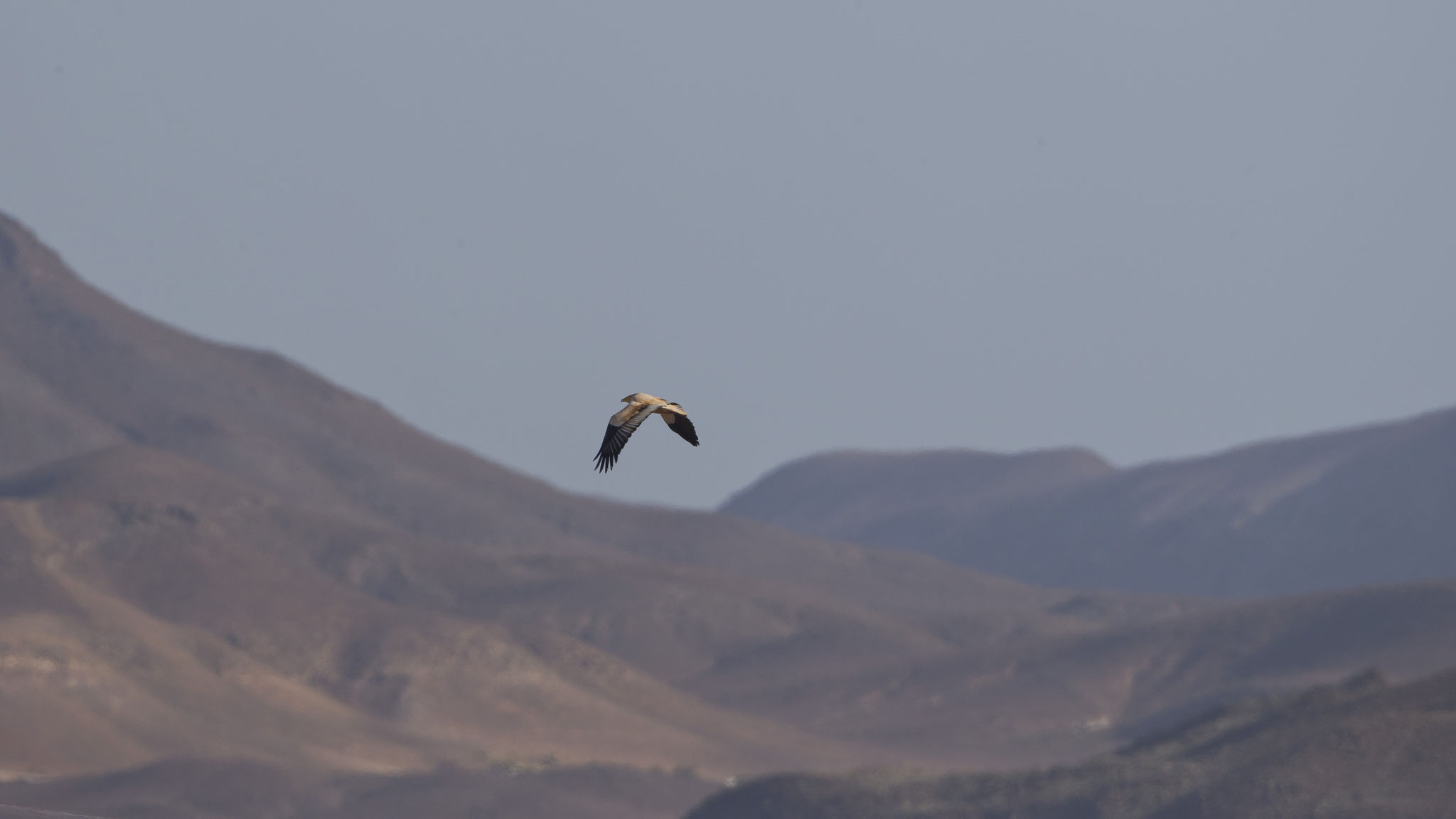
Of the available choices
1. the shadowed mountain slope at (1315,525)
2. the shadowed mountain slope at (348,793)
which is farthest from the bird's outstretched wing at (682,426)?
the shadowed mountain slope at (1315,525)

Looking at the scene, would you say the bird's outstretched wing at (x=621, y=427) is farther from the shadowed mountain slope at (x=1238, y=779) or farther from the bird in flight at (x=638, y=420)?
the shadowed mountain slope at (x=1238, y=779)

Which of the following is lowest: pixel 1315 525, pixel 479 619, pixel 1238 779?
pixel 1238 779

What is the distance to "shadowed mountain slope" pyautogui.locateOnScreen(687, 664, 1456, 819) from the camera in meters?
54.9

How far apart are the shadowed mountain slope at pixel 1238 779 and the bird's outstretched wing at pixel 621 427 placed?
37.0m

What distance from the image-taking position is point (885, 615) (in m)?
138

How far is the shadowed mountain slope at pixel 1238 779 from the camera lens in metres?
54.9

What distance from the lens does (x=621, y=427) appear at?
2108 centimetres

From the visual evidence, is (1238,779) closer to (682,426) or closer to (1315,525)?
(682,426)

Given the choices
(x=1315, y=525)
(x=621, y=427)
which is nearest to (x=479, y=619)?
(x=1315, y=525)

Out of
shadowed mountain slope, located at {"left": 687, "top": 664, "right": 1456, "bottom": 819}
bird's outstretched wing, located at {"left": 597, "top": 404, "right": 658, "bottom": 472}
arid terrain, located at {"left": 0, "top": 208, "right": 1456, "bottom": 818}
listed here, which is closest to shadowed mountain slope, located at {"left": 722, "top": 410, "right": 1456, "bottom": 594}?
arid terrain, located at {"left": 0, "top": 208, "right": 1456, "bottom": 818}

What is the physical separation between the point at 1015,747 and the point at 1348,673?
52.3 feet

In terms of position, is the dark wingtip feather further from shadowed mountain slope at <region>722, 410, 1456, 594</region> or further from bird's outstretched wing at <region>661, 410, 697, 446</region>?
shadowed mountain slope at <region>722, 410, 1456, 594</region>

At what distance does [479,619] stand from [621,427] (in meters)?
104

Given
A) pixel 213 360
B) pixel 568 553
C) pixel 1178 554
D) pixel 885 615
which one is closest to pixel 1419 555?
pixel 1178 554
